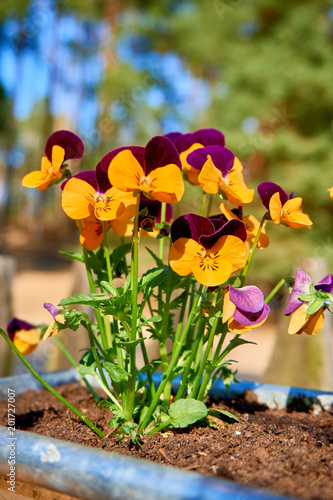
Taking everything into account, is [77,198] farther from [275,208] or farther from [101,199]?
[275,208]

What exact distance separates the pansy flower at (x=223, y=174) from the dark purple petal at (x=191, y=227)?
0.06m

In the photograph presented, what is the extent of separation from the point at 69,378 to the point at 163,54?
1142 cm

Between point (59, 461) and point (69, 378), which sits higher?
point (59, 461)

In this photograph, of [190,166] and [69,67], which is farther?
[69,67]

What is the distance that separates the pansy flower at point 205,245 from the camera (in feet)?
2.30

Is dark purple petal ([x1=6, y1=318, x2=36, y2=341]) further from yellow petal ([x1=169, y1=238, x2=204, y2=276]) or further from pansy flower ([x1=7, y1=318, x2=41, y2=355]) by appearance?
yellow petal ([x1=169, y1=238, x2=204, y2=276])

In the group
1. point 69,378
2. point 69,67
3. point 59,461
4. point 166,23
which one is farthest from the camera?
point 69,67

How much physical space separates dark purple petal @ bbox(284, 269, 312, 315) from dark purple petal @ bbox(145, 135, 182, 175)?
0.28 m

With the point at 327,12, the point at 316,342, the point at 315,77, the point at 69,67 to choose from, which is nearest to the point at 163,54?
the point at 69,67

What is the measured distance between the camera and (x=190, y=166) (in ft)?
2.85

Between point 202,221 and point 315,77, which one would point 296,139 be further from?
point 202,221

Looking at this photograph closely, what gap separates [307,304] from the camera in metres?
0.74

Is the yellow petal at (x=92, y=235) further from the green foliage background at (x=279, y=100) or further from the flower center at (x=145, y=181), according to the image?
the green foliage background at (x=279, y=100)

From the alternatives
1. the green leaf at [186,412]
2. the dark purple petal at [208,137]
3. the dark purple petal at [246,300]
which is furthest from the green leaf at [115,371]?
the dark purple petal at [208,137]
